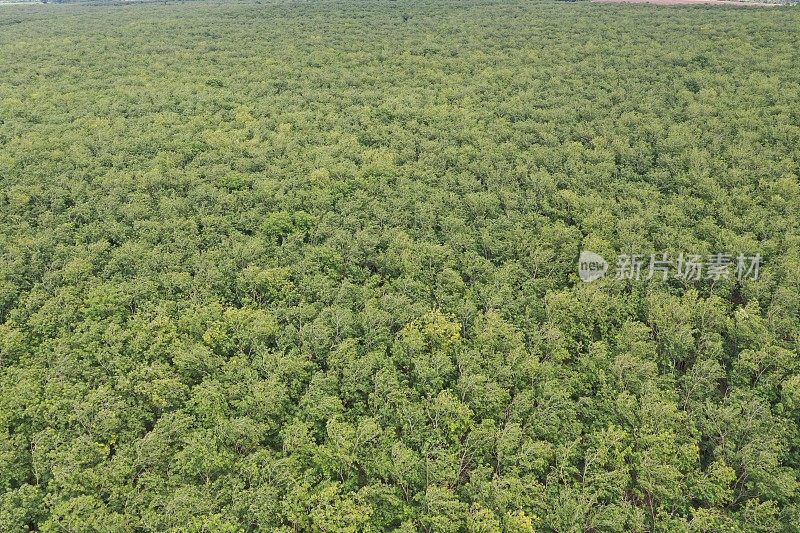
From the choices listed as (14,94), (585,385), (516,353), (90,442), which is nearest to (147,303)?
(90,442)

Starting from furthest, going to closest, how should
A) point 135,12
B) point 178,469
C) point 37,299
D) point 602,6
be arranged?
point 135,12 < point 602,6 < point 37,299 < point 178,469

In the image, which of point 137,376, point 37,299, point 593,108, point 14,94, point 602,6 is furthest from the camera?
point 602,6

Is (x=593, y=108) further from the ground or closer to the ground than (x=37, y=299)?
further from the ground

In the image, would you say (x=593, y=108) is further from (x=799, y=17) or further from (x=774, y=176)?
(x=799, y=17)

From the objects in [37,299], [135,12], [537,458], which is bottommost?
[537,458]

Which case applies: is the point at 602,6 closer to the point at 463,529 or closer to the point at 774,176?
the point at 774,176

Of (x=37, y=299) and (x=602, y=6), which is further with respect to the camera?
(x=602, y=6)
